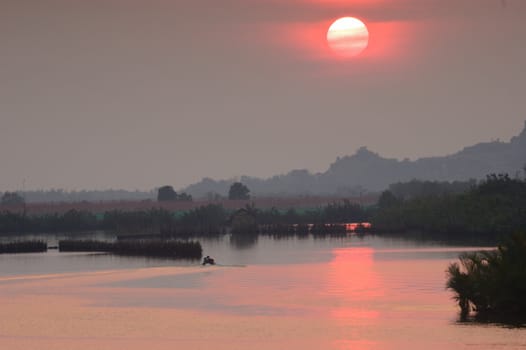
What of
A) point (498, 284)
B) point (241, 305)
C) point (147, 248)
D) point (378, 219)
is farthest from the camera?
point (378, 219)

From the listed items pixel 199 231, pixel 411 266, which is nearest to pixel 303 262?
pixel 411 266

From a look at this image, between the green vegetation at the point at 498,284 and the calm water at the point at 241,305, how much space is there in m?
1.13

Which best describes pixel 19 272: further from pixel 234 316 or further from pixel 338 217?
pixel 338 217

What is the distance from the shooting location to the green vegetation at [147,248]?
265ft

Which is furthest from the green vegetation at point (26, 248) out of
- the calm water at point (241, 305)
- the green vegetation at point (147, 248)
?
the calm water at point (241, 305)

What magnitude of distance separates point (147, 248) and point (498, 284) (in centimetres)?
4580

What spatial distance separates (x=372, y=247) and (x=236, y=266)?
20.1 meters

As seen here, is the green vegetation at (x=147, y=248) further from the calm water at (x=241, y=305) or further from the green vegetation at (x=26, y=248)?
the calm water at (x=241, y=305)

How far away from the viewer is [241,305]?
49250 millimetres

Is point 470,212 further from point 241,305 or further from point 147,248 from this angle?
point 241,305

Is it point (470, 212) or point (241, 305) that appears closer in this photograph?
point (241, 305)

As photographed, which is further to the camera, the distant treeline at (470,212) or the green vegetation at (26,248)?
the distant treeline at (470,212)

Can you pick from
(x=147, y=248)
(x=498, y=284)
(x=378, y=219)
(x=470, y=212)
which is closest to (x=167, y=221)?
(x=378, y=219)

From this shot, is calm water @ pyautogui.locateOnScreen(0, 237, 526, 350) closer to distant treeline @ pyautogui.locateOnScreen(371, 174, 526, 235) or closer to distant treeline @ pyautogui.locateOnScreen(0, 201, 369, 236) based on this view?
distant treeline @ pyautogui.locateOnScreen(371, 174, 526, 235)
